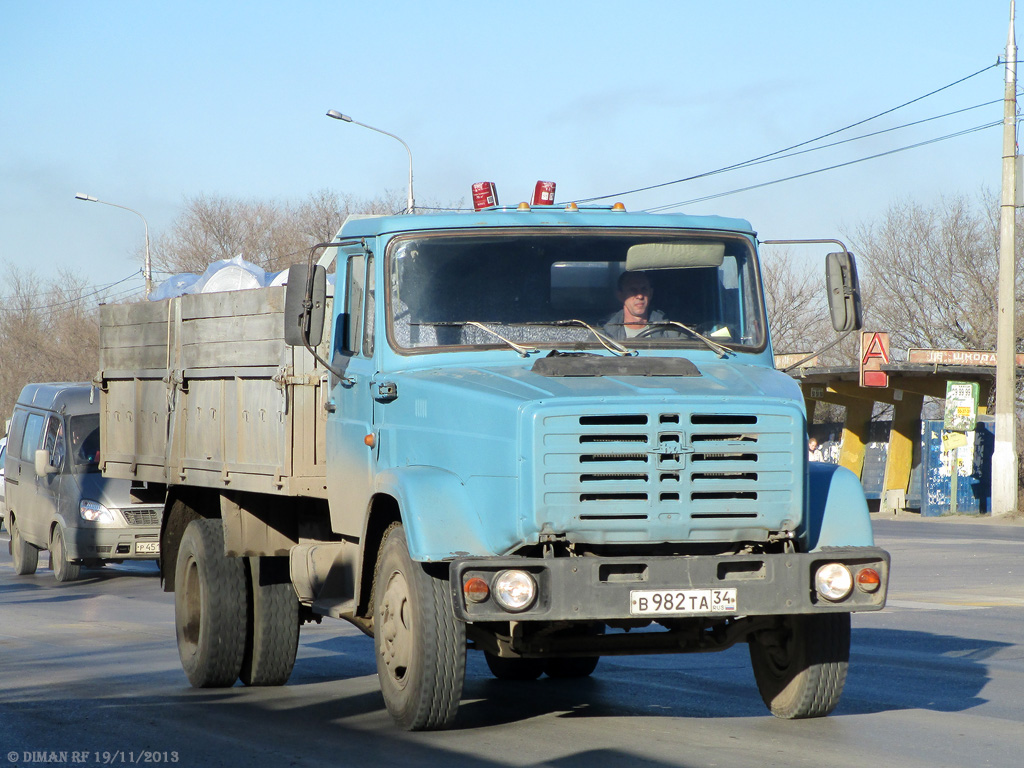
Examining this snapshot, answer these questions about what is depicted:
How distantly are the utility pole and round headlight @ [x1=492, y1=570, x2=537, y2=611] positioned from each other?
2372 centimetres

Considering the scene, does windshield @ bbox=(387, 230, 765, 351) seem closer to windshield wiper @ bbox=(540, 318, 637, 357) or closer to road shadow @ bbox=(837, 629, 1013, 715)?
windshield wiper @ bbox=(540, 318, 637, 357)

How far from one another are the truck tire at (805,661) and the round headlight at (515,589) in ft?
5.08

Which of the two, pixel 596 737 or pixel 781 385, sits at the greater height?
pixel 781 385

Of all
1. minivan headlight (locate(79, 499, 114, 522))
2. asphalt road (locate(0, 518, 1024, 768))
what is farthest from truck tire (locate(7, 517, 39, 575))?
asphalt road (locate(0, 518, 1024, 768))

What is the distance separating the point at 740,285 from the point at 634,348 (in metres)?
0.83

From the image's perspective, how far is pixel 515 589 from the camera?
232 inches

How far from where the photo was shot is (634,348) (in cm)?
701

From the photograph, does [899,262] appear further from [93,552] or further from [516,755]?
[516,755]

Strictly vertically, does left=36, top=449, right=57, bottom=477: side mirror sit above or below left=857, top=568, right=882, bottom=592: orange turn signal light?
above

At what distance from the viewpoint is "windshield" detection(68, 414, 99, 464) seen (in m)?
17.3

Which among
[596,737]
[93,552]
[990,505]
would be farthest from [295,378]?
[990,505]

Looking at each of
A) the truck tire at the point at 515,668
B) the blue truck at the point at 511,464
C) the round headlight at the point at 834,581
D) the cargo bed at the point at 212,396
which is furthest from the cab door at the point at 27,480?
the round headlight at the point at 834,581

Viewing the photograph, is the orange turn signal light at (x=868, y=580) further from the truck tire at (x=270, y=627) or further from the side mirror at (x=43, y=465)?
the side mirror at (x=43, y=465)

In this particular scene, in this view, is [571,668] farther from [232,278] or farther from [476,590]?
[232,278]
